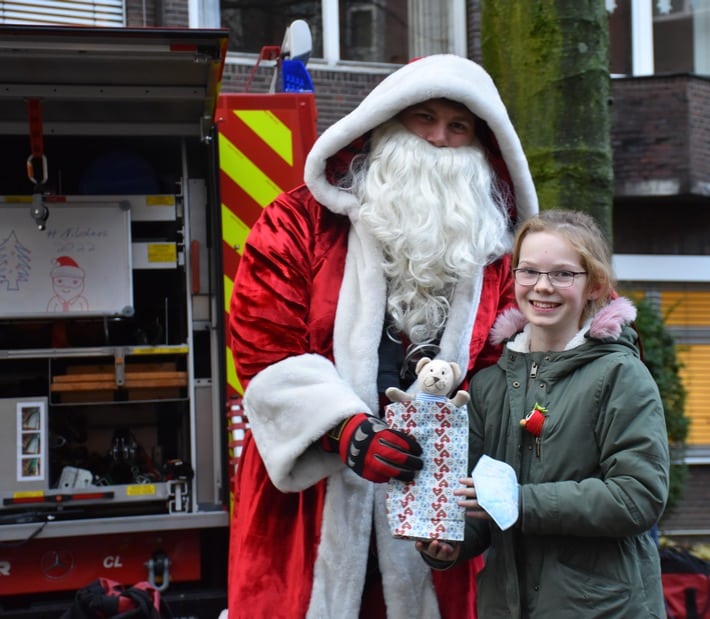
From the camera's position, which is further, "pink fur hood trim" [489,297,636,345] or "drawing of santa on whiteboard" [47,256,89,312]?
"drawing of santa on whiteboard" [47,256,89,312]

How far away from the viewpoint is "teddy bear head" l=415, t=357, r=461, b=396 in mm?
2766

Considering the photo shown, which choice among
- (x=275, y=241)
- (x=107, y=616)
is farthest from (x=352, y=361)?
(x=107, y=616)

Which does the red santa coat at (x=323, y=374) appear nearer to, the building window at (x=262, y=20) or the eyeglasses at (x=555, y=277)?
the eyeglasses at (x=555, y=277)

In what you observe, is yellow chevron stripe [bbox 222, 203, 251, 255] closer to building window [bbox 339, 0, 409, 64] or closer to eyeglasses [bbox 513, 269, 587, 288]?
eyeglasses [bbox 513, 269, 587, 288]

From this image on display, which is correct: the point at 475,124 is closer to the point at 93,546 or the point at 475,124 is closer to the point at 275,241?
the point at 275,241

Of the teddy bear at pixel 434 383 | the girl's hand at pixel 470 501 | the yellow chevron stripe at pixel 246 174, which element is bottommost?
the girl's hand at pixel 470 501

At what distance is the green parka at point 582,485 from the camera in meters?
2.50

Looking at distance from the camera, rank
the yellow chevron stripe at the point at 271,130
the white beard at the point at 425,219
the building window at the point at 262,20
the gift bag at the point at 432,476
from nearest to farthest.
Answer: the gift bag at the point at 432,476 < the white beard at the point at 425,219 < the yellow chevron stripe at the point at 271,130 < the building window at the point at 262,20

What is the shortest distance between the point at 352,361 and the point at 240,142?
213 cm

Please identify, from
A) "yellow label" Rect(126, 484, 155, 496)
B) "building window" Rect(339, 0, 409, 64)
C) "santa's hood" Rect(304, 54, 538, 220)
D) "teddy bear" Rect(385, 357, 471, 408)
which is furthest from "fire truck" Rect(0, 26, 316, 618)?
"building window" Rect(339, 0, 409, 64)

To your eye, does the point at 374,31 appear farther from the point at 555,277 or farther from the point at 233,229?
the point at 555,277

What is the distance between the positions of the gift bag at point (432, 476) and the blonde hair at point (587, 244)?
0.40 metres

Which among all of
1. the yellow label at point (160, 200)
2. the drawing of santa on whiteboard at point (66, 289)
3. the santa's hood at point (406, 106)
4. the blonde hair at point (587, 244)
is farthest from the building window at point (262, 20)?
the blonde hair at point (587, 244)

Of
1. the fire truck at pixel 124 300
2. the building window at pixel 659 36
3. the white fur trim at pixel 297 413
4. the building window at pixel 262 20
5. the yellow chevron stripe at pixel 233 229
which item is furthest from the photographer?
the building window at pixel 659 36
